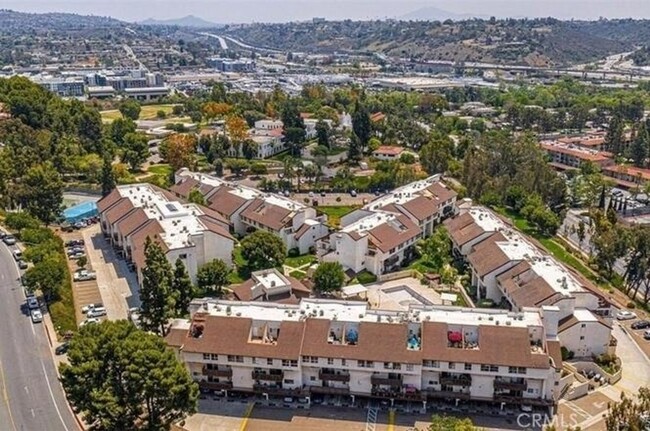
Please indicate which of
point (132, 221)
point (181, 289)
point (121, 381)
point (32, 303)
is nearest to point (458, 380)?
point (121, 381)

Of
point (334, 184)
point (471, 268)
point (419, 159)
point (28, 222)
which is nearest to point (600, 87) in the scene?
point (419, 159)

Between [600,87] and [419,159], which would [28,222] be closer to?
[419,159]

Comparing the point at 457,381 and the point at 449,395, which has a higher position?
the point at 457,381

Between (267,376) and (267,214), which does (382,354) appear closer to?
(267,376)

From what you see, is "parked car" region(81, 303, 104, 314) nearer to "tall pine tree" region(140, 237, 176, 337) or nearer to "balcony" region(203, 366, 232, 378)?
"tall pine tree" region(140, 237, 176, 337)

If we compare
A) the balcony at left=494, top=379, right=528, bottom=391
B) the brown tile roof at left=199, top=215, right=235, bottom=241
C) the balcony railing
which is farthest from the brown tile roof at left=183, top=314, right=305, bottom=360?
the brown tile roof at left=199, top=215, right=235, bottom=241

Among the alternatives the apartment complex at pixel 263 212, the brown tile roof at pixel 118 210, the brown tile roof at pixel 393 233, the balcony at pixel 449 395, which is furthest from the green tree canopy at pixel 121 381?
the apartment complex at pixel 263 212
